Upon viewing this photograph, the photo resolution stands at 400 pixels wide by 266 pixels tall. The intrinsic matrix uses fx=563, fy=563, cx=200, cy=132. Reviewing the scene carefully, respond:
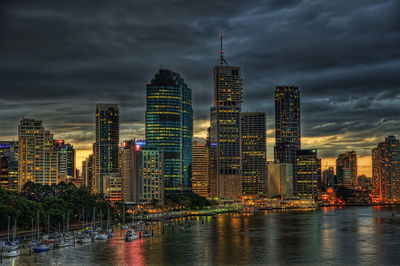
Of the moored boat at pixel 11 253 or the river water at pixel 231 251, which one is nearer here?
the moored boat at pixel 11 253

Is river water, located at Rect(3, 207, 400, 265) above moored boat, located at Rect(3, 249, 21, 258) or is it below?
below

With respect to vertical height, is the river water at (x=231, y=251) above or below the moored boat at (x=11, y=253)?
below

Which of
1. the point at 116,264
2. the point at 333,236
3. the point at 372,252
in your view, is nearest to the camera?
the point at 116,264

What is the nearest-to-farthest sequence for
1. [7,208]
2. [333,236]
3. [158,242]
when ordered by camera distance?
[7,208] → [158,242] → [333,236]

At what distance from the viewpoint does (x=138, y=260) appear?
133250 mm

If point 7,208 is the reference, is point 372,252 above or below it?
below

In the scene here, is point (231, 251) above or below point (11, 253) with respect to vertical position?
below

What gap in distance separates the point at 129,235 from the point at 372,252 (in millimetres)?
72051

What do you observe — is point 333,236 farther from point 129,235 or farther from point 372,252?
point 129,235

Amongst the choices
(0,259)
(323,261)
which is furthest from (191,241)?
(0,259)

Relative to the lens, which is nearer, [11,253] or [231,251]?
[11,253]

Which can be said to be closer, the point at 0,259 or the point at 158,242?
the point at 0,259

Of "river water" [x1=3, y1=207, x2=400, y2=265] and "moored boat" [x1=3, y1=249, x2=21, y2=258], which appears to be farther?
"river water" [x1=3, y1=207, x2=400, y2=265]

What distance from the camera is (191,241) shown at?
574ft
